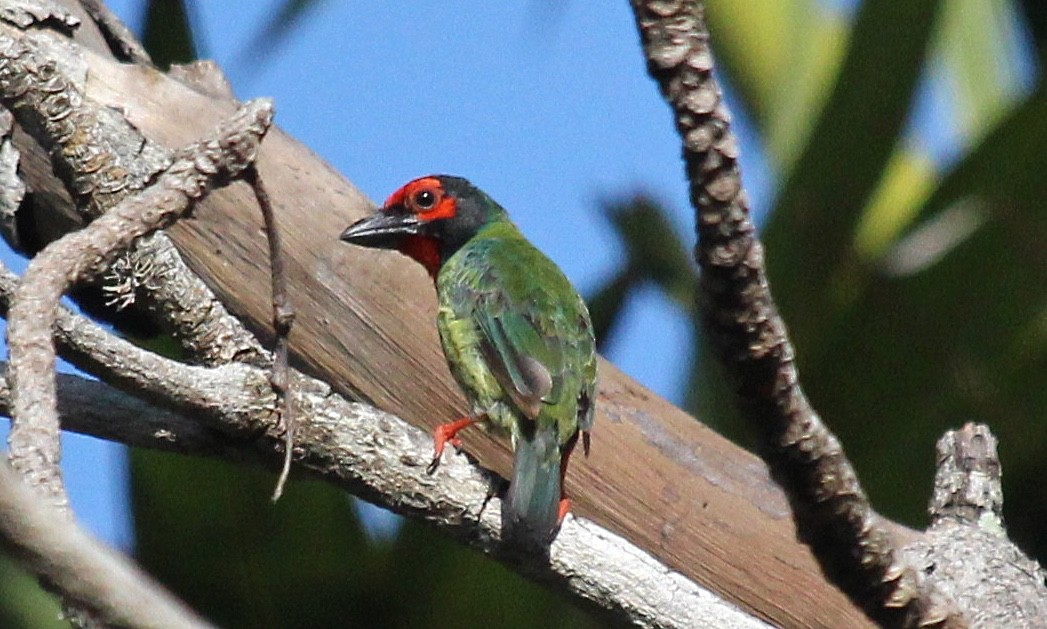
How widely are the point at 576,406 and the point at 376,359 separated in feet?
1.70

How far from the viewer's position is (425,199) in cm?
476

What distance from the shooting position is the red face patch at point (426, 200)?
4.62 metres

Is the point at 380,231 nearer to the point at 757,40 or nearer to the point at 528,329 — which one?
the point at 528,329

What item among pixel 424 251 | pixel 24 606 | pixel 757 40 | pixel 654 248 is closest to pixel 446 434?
pixel 424 251

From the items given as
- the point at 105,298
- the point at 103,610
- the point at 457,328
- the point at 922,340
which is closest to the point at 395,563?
the point at 457,328

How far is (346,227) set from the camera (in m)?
4.04

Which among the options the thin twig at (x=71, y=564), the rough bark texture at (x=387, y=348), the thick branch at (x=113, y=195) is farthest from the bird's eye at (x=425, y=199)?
the thin twig at (x=71, y=564)

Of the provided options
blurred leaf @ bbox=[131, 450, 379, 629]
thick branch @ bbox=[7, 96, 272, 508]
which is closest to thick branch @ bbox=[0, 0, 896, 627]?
blurred leaf @ bbox=[131, 450, 379, 629]

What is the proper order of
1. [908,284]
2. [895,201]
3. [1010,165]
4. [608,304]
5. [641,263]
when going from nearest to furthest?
[1010,165] → [908,284] → [608,304] → [641,263] → [895,201]

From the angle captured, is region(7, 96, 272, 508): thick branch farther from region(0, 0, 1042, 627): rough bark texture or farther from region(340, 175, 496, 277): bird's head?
region(340, 175, 496, 277): bird's head

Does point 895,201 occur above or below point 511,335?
above

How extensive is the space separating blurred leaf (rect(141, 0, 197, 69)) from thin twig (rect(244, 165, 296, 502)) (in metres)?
2.63

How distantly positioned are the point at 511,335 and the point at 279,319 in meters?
1.49

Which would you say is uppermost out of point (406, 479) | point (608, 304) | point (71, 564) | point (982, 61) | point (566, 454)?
point (982, 61)
